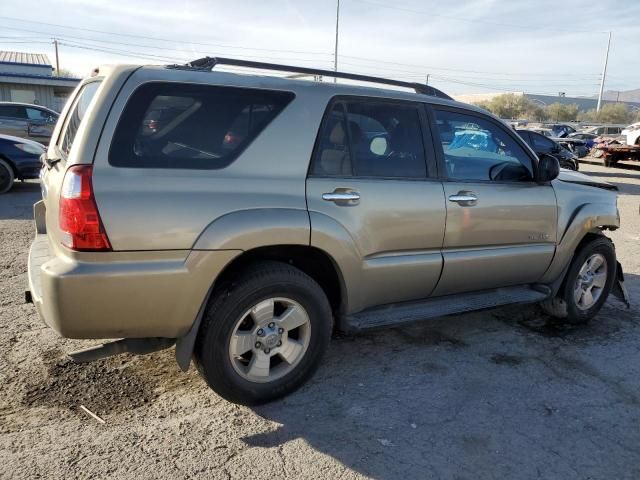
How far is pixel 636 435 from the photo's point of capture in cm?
303

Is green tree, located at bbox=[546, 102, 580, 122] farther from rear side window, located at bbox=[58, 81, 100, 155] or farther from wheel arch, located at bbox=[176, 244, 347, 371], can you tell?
rear side window, located at bbox=[58, 81, 100, 155]

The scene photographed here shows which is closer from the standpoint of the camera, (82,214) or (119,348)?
(82,214)

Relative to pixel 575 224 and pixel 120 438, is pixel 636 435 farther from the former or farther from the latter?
pixel 120 438

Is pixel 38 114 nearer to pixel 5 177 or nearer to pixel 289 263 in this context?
pixel 5 177

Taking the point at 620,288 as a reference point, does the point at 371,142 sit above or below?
above

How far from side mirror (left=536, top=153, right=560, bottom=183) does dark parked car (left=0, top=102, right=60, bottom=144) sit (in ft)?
47.4

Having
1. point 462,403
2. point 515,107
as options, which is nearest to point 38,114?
point 462,403

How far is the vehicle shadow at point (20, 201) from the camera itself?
319 inches

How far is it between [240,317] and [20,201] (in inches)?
313

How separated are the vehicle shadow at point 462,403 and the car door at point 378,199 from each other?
559mm

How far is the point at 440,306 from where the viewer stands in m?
3.81

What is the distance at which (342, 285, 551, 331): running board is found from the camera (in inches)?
136

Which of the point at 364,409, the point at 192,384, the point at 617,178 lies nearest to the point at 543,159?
the point at 364,409

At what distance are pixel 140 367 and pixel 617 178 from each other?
1838cm
